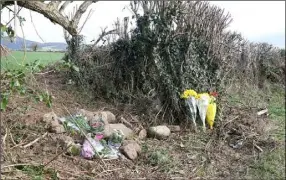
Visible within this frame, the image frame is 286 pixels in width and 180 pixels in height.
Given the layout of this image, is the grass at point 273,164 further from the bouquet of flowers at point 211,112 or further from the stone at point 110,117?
the stone at point 110,117

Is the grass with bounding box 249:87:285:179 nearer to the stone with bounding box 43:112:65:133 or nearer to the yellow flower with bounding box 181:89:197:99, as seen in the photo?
the yellow flower with bounding box 181:89:197:99

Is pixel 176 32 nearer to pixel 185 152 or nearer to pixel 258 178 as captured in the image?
pixel 185 152

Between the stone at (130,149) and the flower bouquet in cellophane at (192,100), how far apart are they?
4.97 feet

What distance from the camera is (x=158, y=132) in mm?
6344

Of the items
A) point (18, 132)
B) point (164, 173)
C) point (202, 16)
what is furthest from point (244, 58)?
point (18, 132)

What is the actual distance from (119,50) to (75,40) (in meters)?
0.98

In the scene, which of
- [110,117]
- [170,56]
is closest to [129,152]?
[110,117]

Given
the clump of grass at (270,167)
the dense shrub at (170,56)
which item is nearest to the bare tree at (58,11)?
the dense shrub at (170,56)

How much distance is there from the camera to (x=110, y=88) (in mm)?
7742

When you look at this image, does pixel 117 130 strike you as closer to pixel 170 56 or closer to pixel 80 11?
pixel 170 56

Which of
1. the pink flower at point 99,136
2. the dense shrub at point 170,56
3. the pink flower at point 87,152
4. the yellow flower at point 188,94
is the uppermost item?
the dense shrub at point 170,56

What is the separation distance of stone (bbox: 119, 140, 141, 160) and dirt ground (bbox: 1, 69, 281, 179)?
0.27ft

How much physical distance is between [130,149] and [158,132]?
1045 mm

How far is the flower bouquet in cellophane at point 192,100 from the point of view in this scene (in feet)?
22.3
